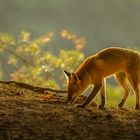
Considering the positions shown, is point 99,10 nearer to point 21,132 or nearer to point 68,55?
point 68,55

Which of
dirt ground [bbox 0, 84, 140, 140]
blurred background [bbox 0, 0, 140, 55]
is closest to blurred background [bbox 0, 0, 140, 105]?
blurred background [bbox 0, 0, 140, 55]

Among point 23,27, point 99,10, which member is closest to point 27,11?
point 23,27

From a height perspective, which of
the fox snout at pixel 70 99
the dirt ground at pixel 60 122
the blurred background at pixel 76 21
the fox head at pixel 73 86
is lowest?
the dirt ground at pixel 60 122

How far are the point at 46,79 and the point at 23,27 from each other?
991 centimetres

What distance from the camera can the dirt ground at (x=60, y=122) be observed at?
21.2 feet

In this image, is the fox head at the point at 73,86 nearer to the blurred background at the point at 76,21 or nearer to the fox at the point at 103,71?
the fox at the point at 103,71

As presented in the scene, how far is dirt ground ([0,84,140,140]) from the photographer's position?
646 cm

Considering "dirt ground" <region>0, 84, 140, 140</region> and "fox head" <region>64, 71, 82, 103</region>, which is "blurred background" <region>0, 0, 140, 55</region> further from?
"dirt ground" <region>0, 84, 140, 140</region>

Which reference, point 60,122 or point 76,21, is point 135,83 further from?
point 76,21

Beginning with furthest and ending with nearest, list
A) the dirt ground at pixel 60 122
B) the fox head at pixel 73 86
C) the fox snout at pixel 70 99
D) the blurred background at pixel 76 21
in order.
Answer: the blurred background at pixel 76 21, the fox head at pixel 73 86, the fox snout at pixel 70 99, the dirt ground at pixel 60 122

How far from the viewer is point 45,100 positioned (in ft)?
28.3

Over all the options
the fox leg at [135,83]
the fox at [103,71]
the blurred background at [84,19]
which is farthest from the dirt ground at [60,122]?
the blurred background at [84,19]

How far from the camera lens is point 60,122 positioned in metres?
6.93

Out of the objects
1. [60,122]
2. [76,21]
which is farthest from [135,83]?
[76,21]
